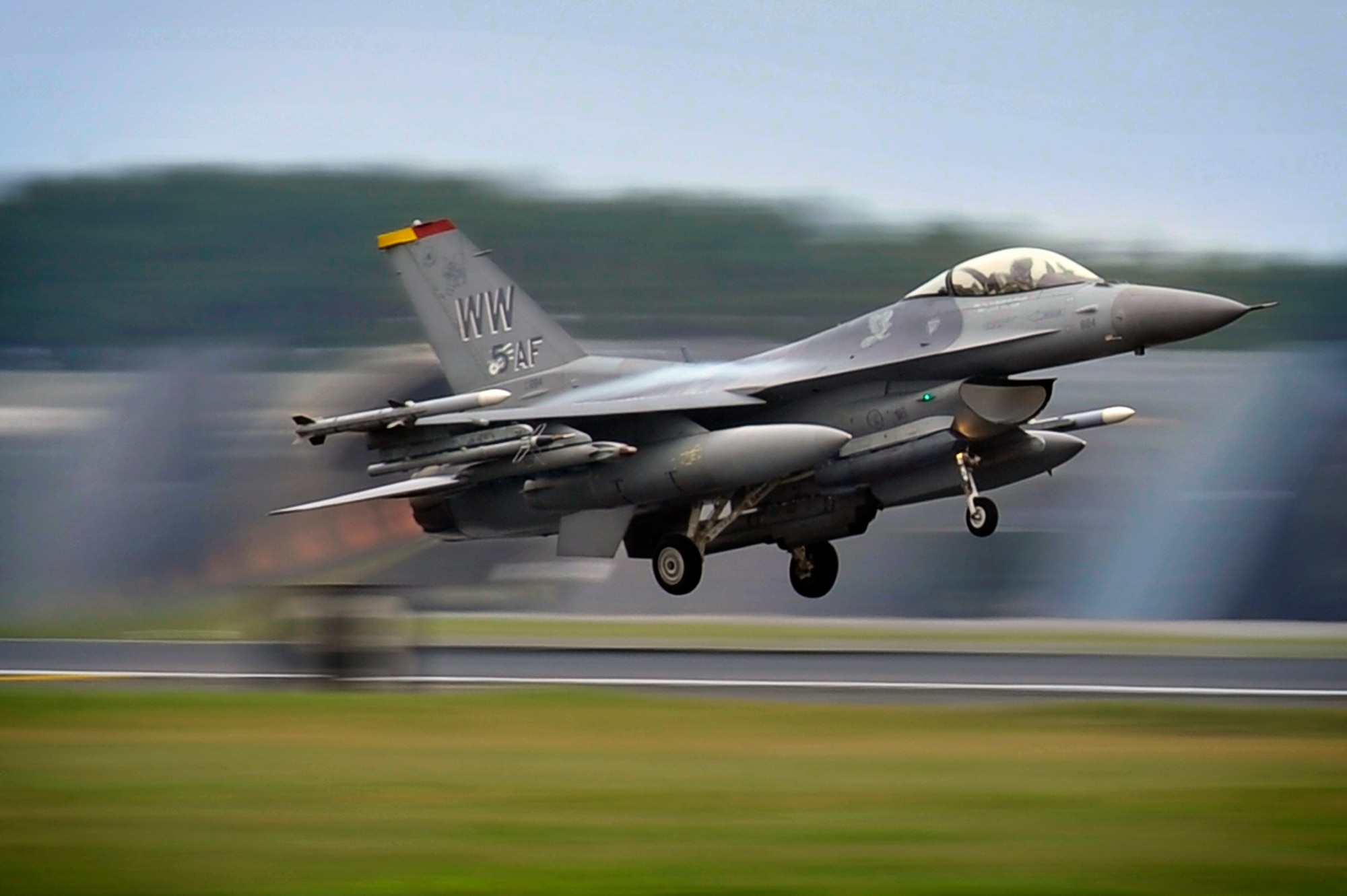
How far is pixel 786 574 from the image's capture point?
25.1 meters

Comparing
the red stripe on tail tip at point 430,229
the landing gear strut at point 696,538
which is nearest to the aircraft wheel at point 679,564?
the landing gear strut at point 696,538

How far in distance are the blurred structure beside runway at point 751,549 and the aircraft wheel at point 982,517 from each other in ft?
21.1

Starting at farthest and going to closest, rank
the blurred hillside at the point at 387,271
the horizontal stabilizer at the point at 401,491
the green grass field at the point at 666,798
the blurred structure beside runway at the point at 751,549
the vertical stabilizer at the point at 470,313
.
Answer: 1. the blurred hillside at the point at 387,271
2. the blurred structure beside runway at the point at 751,549
3. the vertical stabilizer at the point at 470,313
4. the horizontal stabilizer at the point at 401,491
5. the green grass field at the point at 666,798

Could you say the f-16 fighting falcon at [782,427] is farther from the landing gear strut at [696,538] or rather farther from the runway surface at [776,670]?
the runway surface at [776,670]

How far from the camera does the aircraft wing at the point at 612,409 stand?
19.6 meters

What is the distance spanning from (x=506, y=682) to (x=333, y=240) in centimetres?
1719

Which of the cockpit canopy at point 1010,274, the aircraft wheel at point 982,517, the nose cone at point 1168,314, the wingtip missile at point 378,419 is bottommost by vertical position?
the aircraft wheel at point 982,517

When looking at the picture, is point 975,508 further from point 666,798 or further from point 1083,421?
point 666,798

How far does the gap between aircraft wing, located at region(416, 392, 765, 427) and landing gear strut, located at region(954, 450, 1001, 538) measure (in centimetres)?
256

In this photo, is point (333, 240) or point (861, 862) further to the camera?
point (333, 240)

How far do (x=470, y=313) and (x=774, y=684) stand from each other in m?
8.90

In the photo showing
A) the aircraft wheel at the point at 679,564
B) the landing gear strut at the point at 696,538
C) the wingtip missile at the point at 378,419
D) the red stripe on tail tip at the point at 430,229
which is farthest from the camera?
the red stripe on tail tip at the point at 430,229

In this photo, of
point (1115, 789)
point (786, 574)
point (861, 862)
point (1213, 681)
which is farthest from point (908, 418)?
point (861, 862)

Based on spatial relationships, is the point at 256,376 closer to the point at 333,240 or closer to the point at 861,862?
the point at 333,240
